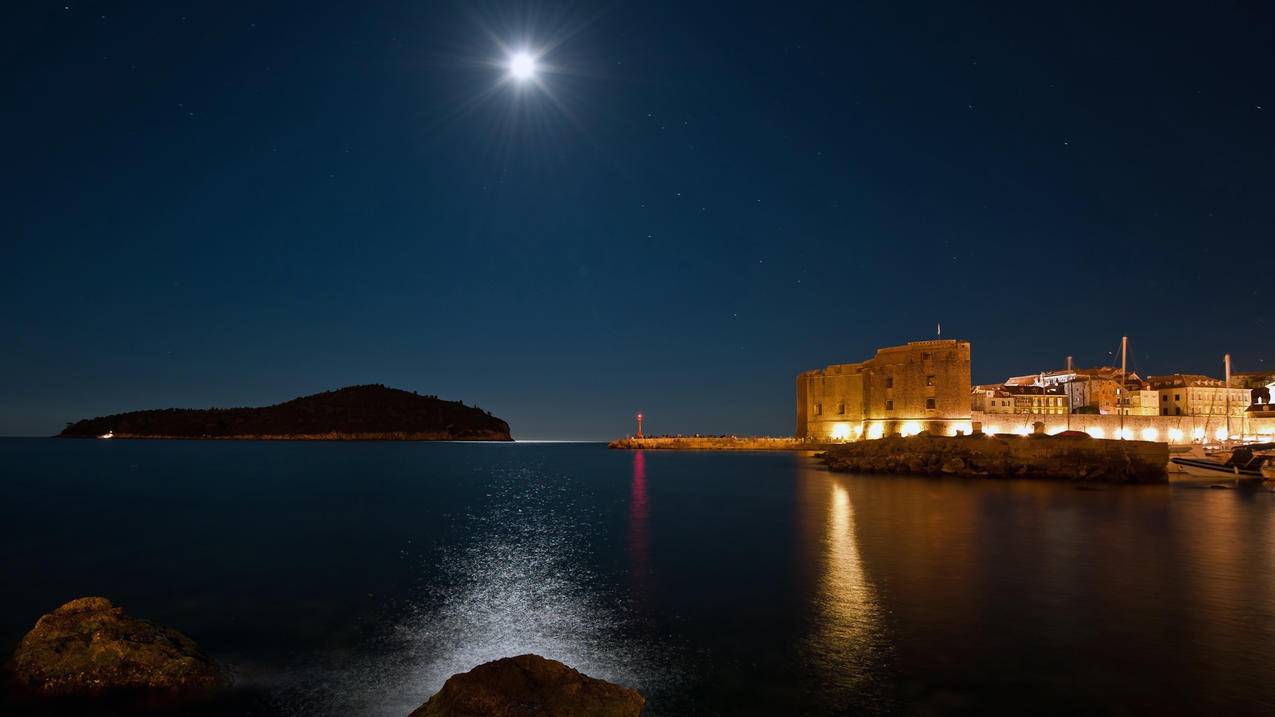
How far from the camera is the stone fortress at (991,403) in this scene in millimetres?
48125

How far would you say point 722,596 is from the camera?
10.8m

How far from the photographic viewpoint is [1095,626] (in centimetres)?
908

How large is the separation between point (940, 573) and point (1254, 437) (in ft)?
187

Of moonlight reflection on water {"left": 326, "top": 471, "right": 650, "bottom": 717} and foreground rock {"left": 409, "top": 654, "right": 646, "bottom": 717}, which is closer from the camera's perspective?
foreground rock {"left": 409, "top": 654, "right": 646, "bottom": 717}

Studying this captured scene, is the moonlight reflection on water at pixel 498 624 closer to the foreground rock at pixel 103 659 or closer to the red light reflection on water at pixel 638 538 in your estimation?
the red light reflection on water at pixel 638 538

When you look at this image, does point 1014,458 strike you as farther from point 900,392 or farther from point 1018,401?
point 1018,401

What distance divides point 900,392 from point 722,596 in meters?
43.6

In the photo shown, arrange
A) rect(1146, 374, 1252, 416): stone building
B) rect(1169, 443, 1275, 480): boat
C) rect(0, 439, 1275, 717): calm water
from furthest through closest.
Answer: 1. rect(1146, 374, 1252, 416): stone building
2. rect(1169, 443, 1275, 480): boat
3. rect(0, 439, 1275, 717): calm water

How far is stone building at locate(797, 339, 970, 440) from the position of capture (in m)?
48.0

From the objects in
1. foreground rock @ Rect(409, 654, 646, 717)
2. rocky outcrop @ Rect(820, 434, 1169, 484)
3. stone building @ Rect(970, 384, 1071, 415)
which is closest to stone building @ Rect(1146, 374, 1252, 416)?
stone building @ Rect(970, 384, 1071, 415)

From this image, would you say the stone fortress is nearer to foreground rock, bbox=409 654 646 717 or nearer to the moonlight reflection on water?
the moonlight reflection on water

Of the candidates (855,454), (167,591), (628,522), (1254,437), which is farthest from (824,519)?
(1254,437)

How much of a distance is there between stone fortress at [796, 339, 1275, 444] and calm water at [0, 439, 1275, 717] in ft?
82.9

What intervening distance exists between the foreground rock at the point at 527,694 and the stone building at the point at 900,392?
1872 inches
